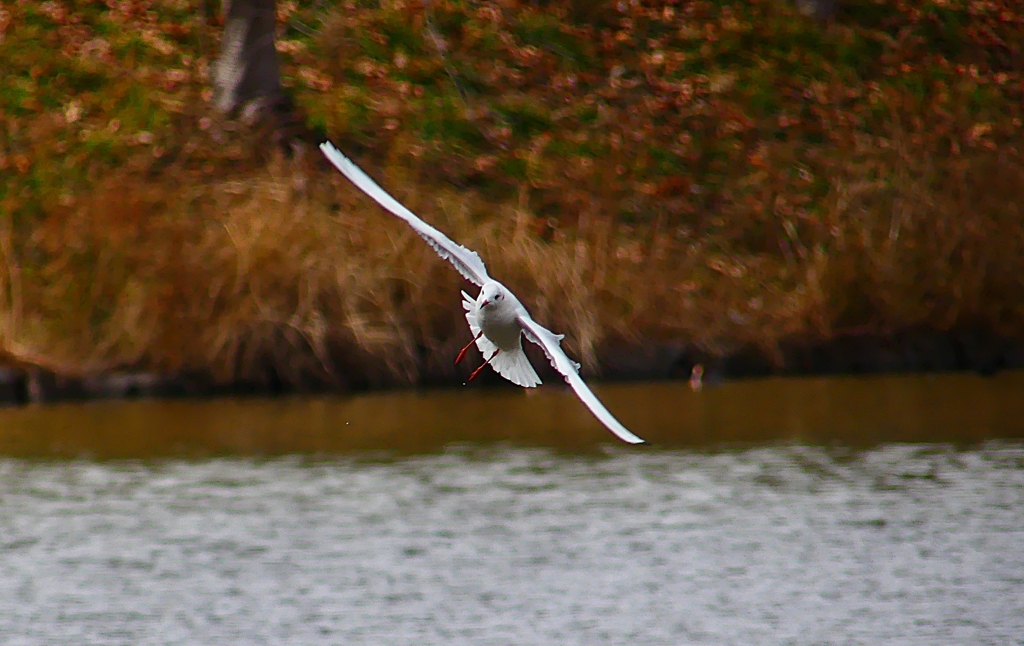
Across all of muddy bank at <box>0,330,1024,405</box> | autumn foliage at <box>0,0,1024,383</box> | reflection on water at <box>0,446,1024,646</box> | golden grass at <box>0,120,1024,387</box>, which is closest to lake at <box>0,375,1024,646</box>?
reflection on water at <box>0,446,1024,646</box>

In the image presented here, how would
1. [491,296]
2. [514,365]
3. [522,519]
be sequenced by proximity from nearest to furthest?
[491,296] < [514,365] < [522,519]

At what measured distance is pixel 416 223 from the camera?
7.73 meters

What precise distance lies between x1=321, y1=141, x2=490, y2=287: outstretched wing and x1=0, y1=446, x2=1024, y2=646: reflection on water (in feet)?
8.23

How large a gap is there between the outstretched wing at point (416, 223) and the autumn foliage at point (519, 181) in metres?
7.70

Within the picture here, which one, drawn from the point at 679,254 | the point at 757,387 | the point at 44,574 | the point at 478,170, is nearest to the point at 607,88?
the point at 478,170

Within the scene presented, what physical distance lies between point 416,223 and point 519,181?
39.4ft

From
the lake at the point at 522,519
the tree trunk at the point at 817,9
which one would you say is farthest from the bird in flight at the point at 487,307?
the tree trunk at the point at 817,9

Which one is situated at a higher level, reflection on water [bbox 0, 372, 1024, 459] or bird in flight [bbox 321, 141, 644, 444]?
bird in flight [bbox 321, 141, 644, 444]

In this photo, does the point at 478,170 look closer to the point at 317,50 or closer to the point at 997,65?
the point at 317,50

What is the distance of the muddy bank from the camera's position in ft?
53.5

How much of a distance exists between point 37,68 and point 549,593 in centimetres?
1287

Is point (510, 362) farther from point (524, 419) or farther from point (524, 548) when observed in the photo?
point (524, 419)

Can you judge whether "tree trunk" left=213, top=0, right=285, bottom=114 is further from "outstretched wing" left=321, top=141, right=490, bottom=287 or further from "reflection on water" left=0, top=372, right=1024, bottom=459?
"outstretched wing" left=321, top=141, right=490, bottom=287

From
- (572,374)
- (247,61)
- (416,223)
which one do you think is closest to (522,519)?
(416,223)
